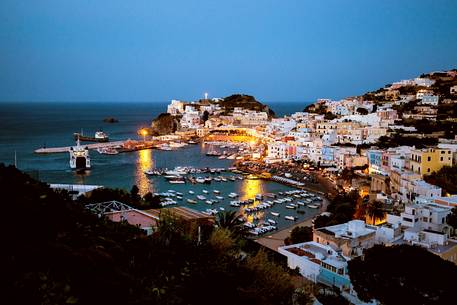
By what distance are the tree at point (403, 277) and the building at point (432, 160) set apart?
462 inches

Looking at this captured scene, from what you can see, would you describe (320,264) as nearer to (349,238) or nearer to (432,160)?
(349,238)

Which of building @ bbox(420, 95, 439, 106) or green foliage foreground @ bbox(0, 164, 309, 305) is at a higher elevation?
building @ bbox(420, 95, 439, 106)

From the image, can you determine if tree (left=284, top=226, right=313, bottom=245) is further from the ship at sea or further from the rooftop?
the ship at sea

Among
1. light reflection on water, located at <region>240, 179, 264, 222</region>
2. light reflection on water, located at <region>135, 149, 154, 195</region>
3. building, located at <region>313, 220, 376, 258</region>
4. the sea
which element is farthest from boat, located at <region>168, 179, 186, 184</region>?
building, located at <region>313, 220, 376, 258</region>

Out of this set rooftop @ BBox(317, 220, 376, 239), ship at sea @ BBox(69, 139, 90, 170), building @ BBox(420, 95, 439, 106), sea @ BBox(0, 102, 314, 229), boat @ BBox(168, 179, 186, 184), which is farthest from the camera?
building @ BBox(420, 95, 439, 106)

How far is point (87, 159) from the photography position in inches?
1088

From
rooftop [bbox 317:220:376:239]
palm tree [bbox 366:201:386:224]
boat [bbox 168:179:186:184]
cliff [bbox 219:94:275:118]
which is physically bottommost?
boat [bbox 168:179:186:184]

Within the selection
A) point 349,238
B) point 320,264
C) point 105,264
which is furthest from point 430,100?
point 105,264

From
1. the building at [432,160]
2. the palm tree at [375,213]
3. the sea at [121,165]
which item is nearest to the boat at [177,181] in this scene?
the sea at [121,165]

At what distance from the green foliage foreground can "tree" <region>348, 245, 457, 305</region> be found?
1.30m

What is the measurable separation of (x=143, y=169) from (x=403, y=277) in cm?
2229

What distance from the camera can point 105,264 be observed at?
4625 mm

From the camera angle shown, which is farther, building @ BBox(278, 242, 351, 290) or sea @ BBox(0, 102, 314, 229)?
sea @ BBox(0, 102, 314, 229)

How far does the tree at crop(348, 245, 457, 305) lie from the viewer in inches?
239
